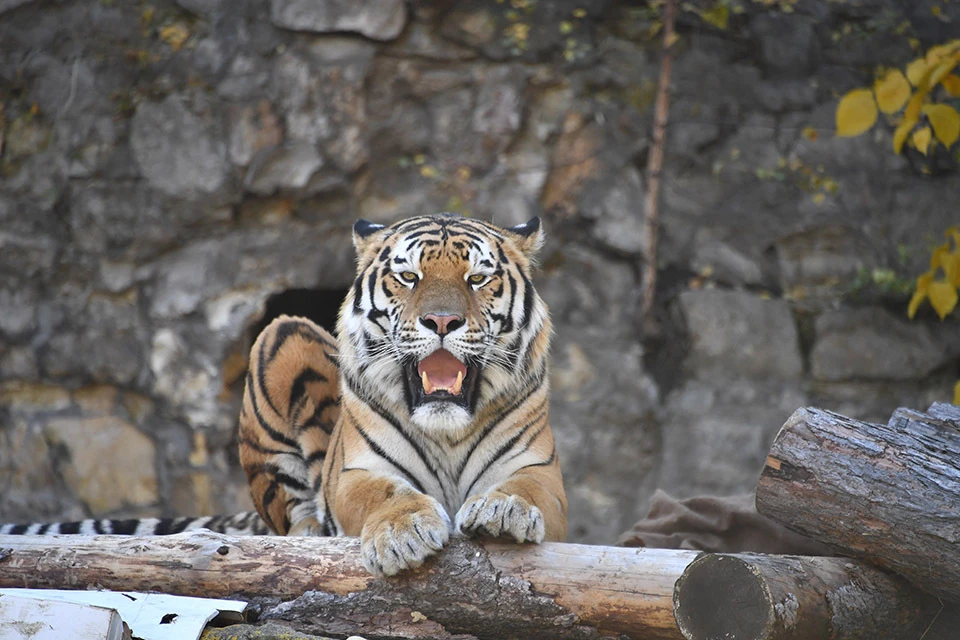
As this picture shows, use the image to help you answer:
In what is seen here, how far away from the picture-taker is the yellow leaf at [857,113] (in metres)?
3.19

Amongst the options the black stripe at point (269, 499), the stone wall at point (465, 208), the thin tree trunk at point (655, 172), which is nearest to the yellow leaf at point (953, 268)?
the stone wall at point (465, 208)

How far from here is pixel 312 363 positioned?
4332 mm

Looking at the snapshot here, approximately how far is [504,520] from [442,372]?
2.21 ft

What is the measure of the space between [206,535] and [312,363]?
1.52 metres

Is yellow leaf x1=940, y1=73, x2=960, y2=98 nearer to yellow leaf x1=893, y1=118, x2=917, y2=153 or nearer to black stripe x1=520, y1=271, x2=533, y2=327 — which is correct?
yellow leaf x1=893, y1=118, x2=917, y2=153

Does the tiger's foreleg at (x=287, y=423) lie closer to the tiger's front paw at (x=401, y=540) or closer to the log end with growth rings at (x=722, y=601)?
the tiger's front paw at (x=401, y=540)

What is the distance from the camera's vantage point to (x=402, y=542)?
2566 millimetres

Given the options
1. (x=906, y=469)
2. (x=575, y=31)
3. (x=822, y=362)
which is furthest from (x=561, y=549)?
(x=575, y=31)

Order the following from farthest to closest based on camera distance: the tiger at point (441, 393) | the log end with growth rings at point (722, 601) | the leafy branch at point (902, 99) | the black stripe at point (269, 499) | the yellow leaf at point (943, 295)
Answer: the black stripe at point (269, 499) < the yellow leaf at point (943, 295) < the leafy branch at point (902, 99) < the tiger at point (441, 393) < the log end with growth rings at point (722, 601)

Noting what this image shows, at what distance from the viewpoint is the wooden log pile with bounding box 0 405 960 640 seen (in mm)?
2418

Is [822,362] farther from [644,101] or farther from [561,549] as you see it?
[561,549]

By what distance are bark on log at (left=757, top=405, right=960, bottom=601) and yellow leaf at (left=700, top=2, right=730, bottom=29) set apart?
14.0ft

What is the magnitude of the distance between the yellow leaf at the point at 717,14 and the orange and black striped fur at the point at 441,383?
10.8 ft

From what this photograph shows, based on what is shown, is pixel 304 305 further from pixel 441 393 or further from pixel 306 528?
pixel 441 393
